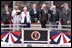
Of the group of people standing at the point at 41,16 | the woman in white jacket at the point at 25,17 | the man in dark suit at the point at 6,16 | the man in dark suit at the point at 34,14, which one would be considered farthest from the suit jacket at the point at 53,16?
the man in dark suit at the point at 6,16

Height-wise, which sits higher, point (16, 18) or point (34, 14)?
point (34, 14)

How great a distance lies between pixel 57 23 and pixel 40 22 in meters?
0.62

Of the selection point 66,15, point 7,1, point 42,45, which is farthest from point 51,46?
point 7,1

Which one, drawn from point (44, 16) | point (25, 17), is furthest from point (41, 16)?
point (25, 17)

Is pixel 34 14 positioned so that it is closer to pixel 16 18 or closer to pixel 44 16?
pixel 44 16

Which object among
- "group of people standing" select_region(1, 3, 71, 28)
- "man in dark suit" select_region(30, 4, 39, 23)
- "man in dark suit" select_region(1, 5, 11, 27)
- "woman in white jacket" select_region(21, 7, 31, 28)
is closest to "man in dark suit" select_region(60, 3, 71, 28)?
"group of people standing" select_region(1, 3, 71, 28)

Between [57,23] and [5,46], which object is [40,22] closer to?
[57,23]

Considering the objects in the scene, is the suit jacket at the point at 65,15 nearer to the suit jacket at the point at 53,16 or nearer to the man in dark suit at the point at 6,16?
the suit jacket at the point at 53,16

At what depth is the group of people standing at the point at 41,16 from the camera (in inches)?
562

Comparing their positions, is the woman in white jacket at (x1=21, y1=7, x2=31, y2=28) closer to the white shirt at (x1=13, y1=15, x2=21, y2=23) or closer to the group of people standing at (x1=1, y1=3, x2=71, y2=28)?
the group of people standing at (x1=1, y1=3, x2=71, y2=28)

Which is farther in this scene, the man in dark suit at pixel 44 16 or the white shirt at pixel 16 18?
the white shirt at pixel 16 18

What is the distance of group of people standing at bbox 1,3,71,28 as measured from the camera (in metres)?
14.3

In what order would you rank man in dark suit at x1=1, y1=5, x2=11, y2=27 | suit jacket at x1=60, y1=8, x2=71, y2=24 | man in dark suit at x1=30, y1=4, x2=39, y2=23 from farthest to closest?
man in dark suit at x1=1, y1=5, x2=11, y2=27
suit jacket at x1=60, y1=8, x2=71, y2=24
man in dark suit at x1=30, y1=4, x2=39, y2=23

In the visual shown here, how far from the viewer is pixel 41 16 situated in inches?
565
